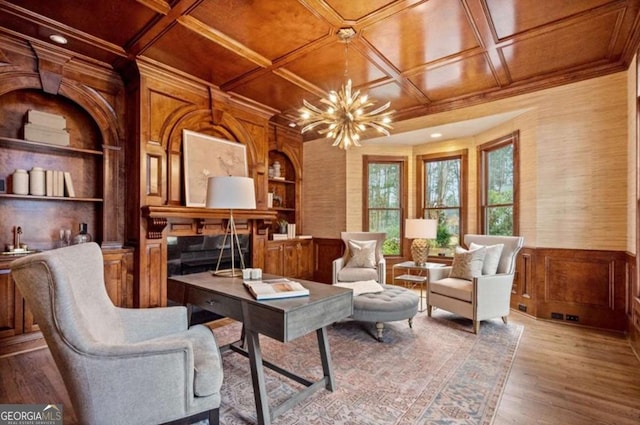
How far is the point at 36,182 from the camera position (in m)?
2.97

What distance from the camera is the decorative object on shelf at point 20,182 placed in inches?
113

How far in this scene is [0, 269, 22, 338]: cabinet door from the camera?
2701 mm

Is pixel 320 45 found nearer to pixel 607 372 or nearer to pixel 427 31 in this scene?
pixel 427 31

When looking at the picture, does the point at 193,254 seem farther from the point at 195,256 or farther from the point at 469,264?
the point at 469,264

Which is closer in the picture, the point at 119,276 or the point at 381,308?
the point at 381,308

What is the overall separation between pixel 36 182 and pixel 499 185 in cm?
570

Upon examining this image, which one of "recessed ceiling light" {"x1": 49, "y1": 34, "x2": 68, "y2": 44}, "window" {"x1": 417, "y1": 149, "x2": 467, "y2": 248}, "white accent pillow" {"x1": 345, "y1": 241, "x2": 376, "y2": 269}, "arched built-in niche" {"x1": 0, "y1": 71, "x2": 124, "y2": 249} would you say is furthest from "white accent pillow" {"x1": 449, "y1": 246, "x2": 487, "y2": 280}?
"recessed ceiling light" {"x1": 49, "y1": 34, "x2": 68, "y2": 44}

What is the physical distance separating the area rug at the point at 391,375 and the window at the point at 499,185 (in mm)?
1623

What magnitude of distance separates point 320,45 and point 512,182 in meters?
3.29

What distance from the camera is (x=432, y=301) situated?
3803 millimetres

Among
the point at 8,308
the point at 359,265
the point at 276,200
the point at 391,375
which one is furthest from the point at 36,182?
the point at 359,265

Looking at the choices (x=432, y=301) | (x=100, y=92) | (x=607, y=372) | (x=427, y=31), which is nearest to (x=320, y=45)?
(x=427, y=31)

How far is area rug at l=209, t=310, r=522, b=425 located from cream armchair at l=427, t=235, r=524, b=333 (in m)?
0.22

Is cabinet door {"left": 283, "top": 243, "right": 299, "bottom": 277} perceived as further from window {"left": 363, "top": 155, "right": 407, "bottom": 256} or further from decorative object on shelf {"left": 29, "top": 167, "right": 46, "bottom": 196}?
decorative object on shelf {"left": 29, "top": 167, "right": 46, "bottom": 196}
